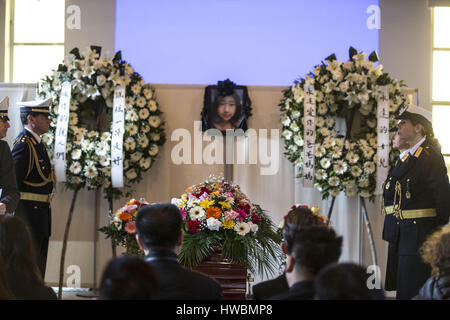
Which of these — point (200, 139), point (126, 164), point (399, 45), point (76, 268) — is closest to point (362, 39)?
point (399, 45)

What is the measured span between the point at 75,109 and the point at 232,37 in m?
1.79

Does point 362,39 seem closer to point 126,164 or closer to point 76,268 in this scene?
point 126,164

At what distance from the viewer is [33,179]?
4801mm

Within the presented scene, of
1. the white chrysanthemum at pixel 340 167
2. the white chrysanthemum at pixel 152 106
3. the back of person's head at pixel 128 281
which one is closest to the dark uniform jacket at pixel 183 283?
the back of person's head at pixel 128 281

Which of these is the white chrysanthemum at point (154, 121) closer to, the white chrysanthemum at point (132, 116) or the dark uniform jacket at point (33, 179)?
the white chrysanthemum at point (132, 116)

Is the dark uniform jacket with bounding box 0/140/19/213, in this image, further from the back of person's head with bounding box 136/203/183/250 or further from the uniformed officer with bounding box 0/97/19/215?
the back of person's head with bounding box 136/203/183/250

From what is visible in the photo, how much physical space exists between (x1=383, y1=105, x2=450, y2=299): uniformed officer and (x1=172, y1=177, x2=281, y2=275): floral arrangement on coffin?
951mm

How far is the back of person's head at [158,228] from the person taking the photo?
2266 mm

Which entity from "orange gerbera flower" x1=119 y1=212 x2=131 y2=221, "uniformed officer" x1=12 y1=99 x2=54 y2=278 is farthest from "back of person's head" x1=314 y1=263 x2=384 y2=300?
"uniformed officer" x1=12 y1=99 x2=54 y2=278

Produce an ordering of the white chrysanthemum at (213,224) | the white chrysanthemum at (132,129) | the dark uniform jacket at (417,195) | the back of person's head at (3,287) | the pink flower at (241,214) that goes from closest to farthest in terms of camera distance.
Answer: the back of person's head at (3,287) → the white chrysanthemum at (213,224) → the pink flower at (241,214) → the dark uniform jacket at (417,195) → the white chrysanthemum at (132,129)

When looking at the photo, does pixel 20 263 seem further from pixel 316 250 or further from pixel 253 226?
pixel 253 226

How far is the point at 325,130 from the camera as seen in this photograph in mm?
5234

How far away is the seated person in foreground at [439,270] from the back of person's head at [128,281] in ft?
3.93

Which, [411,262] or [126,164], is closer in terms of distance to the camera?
[411,262]
